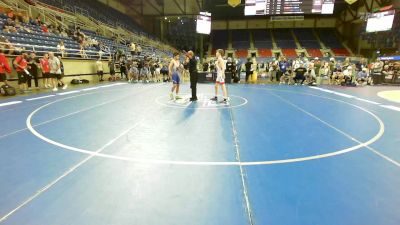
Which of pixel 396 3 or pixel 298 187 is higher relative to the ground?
pixel 396 3

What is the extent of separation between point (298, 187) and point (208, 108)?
5097 mm

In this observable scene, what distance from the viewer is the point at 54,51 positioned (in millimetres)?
15125

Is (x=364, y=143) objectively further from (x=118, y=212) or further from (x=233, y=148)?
(x=118, y=212)

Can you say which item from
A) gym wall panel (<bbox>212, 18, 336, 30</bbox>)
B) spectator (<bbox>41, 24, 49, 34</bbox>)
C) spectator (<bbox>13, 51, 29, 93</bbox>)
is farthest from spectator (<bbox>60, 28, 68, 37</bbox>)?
gym wall panel (<bbox>212, 18, 336, 30</bbox>)

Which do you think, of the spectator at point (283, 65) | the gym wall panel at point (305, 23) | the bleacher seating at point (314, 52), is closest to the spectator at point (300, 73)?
the spectator at point (283, 65)

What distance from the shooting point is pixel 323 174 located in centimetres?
333

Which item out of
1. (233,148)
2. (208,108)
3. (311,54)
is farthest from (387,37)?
(233,148)

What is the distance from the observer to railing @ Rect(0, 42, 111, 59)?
1198cm

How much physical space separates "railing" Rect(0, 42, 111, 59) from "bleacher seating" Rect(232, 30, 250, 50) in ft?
90.3

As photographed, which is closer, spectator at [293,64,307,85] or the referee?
the referee

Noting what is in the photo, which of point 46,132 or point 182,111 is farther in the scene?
point 182,111

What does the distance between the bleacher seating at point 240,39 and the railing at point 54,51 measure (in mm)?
27526

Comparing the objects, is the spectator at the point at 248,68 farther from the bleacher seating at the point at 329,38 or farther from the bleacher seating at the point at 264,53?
the bleacher seating at the point at 329,38

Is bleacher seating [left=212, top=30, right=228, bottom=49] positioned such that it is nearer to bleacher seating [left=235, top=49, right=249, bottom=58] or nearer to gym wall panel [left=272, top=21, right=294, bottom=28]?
bleacher seating [left=235, top=49, right=249, bottom=58]
